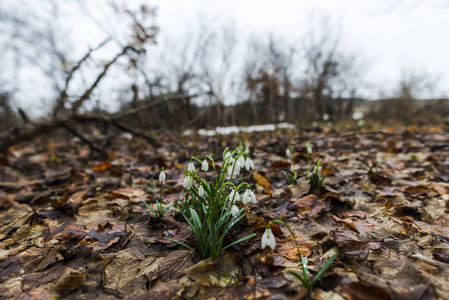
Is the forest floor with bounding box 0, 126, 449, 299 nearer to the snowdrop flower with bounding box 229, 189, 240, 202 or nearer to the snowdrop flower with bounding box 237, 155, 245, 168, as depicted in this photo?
the snowdrop flower with bounding box 229, 189, 240, 202

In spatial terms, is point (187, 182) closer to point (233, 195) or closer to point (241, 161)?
point (233, 195)

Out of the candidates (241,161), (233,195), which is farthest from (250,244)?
(241,161)

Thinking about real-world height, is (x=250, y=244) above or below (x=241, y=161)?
below

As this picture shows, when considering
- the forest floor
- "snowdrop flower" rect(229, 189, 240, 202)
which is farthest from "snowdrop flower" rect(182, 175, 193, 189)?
the forest floor

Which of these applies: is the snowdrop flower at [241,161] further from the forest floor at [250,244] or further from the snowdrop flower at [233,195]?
the forest floor at [250,244]

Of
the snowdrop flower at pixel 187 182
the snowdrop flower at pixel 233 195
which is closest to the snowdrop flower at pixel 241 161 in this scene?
the snowdrop flower at pixel 233 195

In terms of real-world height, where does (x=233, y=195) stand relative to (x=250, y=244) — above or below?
above

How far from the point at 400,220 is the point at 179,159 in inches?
121

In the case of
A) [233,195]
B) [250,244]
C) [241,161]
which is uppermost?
[241,161]

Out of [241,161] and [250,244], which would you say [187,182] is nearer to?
[241,161]

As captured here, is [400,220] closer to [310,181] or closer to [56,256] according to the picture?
[310,181]

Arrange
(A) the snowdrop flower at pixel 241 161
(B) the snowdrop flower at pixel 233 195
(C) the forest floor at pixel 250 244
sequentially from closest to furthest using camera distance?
(C) the forest floor at pixel 250 244 < (B) the snowdrop flower at pixel 233 195 < (A) the snowdrop flower at pixel 241 161

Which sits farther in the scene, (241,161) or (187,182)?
(241,161)

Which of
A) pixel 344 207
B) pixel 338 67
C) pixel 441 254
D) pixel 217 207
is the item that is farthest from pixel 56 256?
pixel 338 67
